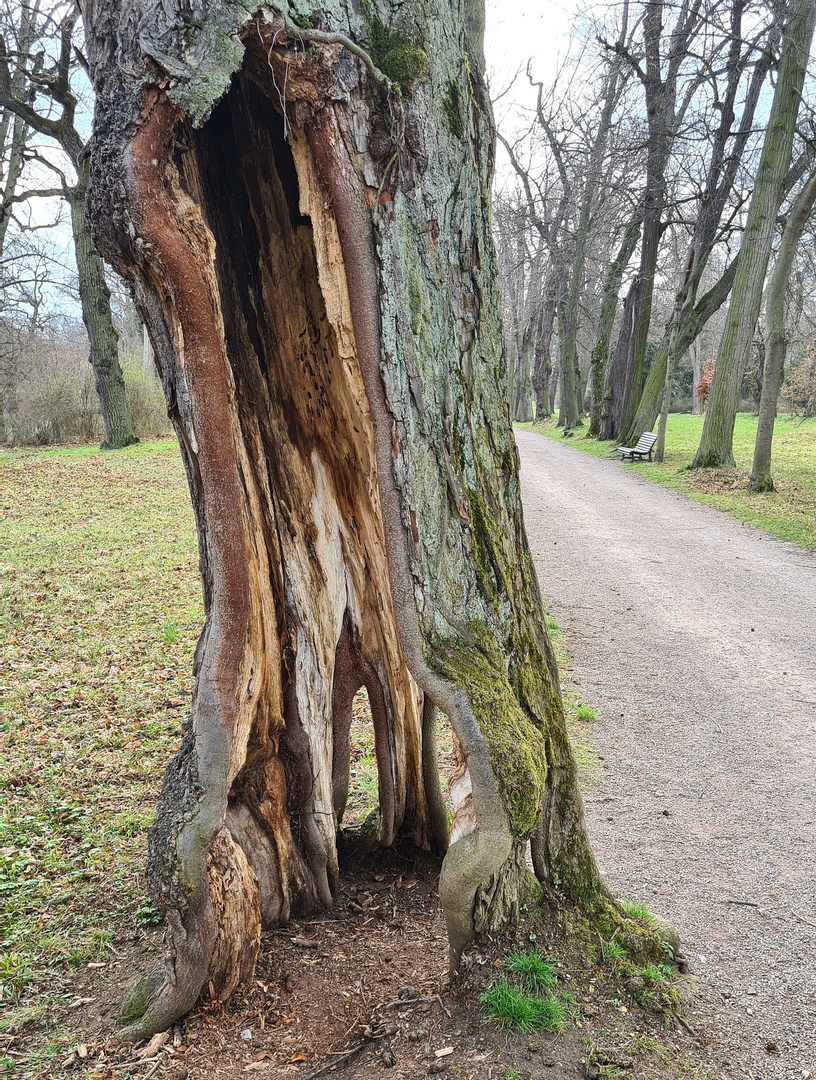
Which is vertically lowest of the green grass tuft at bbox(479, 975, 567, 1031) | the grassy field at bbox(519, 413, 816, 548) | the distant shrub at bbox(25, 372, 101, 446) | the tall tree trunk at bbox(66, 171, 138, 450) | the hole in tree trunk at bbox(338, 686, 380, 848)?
the hole in tree trunk at bbox(338, 686, 380, 848)

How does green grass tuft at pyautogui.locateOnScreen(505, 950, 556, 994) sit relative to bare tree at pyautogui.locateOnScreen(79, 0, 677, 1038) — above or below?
below

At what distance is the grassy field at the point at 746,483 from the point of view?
1092 centimetres

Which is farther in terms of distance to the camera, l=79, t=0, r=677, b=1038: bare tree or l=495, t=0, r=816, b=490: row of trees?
l=495, t=0, r=816, b=490: row of trees

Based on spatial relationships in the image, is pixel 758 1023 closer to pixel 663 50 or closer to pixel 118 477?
pixel 118 477

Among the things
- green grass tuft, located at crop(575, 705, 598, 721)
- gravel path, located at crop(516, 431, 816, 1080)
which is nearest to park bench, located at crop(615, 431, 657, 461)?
gravel path, located at crop(516, 431, 816, 1080)

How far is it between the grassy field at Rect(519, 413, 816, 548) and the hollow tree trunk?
880cm

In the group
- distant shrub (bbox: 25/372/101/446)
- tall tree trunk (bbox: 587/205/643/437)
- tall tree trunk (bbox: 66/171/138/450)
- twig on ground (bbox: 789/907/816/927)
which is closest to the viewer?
twig on ground (bbox: 789/907/816/927)

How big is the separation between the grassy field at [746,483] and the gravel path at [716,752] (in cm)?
92

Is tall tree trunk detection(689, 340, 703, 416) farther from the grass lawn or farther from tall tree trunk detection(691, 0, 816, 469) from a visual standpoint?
the grass lawn

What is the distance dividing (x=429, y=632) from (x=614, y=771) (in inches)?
108

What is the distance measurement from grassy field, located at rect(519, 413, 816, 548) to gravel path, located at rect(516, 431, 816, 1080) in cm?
92

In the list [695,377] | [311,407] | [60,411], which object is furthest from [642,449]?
[695,377]

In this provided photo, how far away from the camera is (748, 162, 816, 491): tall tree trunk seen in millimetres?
12211

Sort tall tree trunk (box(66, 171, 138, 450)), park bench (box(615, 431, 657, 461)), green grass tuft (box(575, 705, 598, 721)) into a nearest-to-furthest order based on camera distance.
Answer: green grass tuft (box(575, 705, 598, 721)) → tall tree trunk (box(66, 171, 138, 450)) → park bench (box(615, 431, 657, 461))
